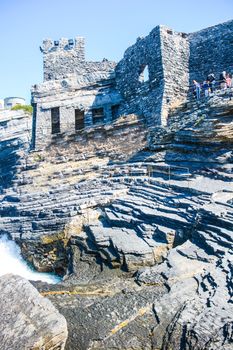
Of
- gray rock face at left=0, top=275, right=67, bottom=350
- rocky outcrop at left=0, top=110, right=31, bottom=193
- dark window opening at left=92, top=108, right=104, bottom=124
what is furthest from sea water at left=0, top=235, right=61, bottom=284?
dark window opening at left=92, top=108, right=104, bottom=124

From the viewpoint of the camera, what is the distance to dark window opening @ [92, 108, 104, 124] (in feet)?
71.2

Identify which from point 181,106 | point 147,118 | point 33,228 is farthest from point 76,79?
point 33,228

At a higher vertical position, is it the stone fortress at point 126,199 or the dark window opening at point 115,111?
the dark window opening at point 115,111

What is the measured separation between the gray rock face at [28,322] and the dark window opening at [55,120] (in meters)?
16.0

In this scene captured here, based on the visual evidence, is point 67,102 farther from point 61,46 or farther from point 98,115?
point 61,46

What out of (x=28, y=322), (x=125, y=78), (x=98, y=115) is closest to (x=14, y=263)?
(x=28, y=322)

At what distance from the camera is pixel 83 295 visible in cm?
787

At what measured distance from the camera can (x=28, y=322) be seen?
236 inches

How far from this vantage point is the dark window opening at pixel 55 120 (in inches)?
854

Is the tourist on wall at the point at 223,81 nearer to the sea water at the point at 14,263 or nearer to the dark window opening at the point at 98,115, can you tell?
the dark window opening at the point at 98,115

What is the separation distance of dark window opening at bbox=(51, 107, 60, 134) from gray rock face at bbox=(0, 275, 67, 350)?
1603cm

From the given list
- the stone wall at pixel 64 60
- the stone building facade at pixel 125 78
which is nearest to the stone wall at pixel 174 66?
the stone building facade at pixel 125 78

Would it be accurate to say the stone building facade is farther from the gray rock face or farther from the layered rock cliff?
the gray rock face

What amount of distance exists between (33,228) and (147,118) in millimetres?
9020
